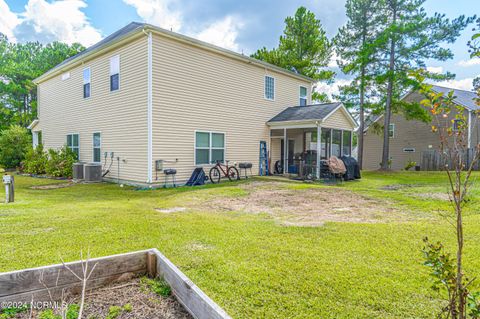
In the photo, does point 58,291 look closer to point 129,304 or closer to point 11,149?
point 129,304

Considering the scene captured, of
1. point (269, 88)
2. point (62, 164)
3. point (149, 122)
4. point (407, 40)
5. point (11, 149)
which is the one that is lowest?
point (62, 164)

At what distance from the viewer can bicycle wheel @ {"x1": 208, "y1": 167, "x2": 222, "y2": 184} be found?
11248mm

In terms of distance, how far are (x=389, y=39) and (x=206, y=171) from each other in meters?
12.7

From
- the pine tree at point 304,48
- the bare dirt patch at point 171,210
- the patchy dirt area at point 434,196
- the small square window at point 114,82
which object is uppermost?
the pine tree at point 304,48

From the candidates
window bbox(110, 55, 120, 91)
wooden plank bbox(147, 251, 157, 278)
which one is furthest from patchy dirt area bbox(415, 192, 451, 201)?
window bbox(110, 55, 120, 91)

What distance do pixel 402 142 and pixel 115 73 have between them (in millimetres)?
21430

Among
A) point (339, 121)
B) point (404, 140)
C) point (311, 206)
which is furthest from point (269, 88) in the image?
point (404, 140)

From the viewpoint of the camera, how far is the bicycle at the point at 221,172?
1138 centimetres

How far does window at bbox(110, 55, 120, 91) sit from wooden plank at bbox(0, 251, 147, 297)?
9.89 meters

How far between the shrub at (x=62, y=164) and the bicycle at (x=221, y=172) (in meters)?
6.33

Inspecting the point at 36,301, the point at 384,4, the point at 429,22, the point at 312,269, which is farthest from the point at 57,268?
the point at 384,4

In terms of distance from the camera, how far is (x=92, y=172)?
11.0 m

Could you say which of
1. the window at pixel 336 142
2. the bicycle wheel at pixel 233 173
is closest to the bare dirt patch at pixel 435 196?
the window at pixel 336 142

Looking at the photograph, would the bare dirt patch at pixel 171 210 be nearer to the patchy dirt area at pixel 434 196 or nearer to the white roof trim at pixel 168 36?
the white roof trim at pixel 168 36
